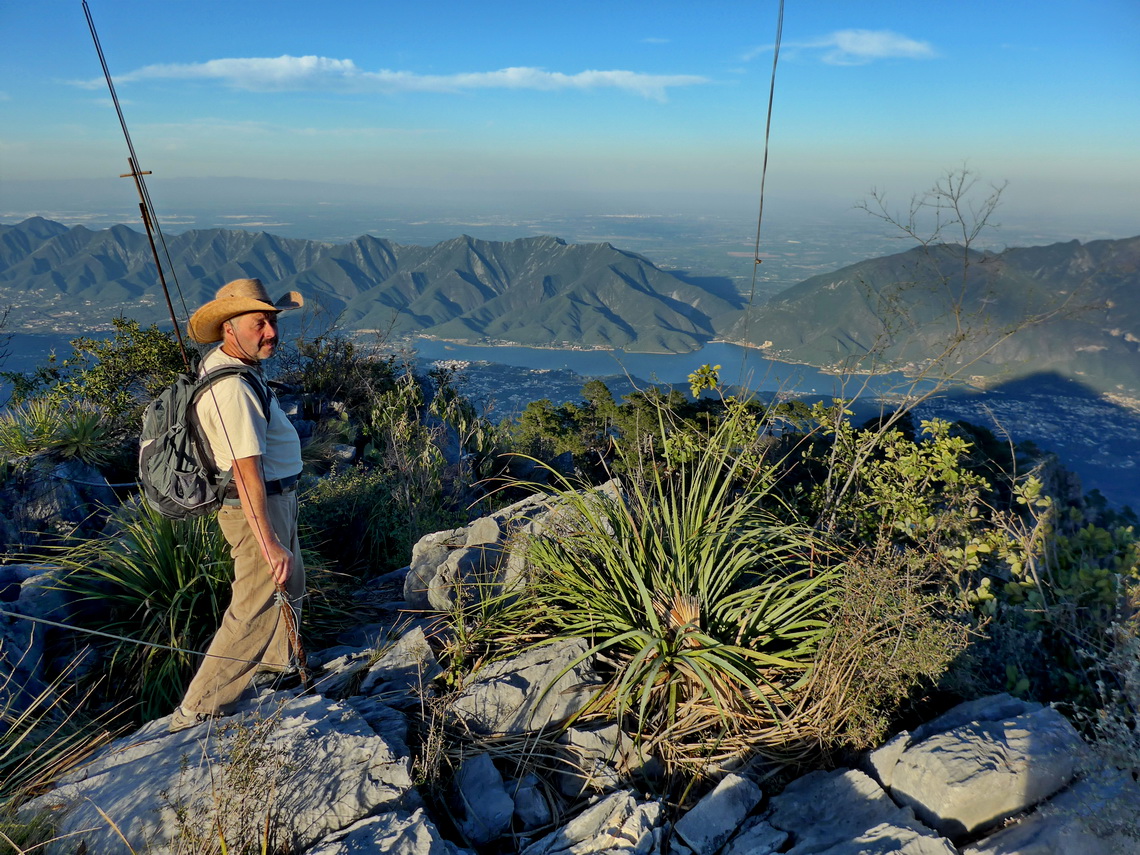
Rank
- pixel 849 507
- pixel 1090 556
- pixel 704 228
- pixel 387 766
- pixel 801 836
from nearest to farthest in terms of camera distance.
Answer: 1. pixel 801 836
2. pixel 387 766
3. pixel 1090 556
4. pixel 849 507
5. pixel 704 228

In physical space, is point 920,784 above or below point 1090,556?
above

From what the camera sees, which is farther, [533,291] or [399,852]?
[533,291]

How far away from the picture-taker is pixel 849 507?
4.77 m

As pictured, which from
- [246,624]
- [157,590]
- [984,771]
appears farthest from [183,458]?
[984,771]

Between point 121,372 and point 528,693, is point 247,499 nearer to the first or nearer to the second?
point 528,693

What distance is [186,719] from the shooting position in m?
2.86

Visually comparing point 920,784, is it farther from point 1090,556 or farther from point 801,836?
point 1090,556

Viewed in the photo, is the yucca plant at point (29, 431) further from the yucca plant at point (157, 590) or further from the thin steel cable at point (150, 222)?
the thin steel cable at point (150, 222)

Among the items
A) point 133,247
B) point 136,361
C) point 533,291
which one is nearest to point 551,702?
point 136,361

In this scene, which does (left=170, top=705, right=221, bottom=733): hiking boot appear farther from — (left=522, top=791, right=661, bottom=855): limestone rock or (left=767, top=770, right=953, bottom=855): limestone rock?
(left=767, top=770, right=953, bottom=855): limestone rock

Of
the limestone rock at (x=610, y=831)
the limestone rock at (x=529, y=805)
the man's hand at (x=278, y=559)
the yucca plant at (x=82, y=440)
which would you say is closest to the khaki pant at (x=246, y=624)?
the man's hand at (x=278, y=559)

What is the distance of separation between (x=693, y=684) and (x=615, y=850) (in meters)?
0.95

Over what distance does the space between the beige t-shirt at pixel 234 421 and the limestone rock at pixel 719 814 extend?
234 centimetres

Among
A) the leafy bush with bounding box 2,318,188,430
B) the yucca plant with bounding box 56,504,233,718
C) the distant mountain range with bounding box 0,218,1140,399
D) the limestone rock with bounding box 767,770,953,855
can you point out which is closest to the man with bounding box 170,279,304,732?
the yucca plant with bounding box 56,504,233,718
